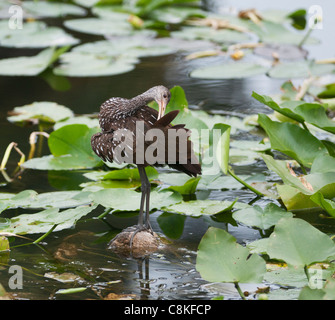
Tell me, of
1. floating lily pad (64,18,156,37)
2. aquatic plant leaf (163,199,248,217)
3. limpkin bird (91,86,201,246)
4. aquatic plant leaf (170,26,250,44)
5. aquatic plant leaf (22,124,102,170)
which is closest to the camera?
limpkin bird (91,86,201,246)

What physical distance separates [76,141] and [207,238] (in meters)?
1.24

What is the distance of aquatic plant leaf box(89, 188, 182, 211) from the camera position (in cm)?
240

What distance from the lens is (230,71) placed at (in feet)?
14.1

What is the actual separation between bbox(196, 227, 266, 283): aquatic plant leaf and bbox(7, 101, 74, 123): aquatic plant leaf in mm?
1839

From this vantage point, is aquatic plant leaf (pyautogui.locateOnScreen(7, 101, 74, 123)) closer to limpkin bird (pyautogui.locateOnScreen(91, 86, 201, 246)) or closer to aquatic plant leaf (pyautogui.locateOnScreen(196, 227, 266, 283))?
limpkin bird (pyautogui.locateOnScreen(91, 86, 201, 246))

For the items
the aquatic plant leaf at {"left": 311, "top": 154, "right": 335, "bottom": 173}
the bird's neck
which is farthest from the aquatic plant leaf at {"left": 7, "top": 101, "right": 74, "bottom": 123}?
the aquatic plant leaf at {"left": 311, "top": 154, "right": 335, "bottom": 173}

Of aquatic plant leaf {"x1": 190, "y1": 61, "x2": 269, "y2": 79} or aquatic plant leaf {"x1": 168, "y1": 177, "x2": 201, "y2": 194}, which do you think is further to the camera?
aquatic plant leaf {"x1": 190, "y1": 61, "x2": 269, "y2": 79}

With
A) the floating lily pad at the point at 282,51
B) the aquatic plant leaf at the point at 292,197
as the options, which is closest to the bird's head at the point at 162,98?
the aquatic plant leaf at the point at 292,197

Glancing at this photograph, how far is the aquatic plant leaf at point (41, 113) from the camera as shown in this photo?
357 cm

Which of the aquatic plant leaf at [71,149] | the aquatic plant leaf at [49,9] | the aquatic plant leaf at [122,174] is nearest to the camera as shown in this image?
the aquatic plant leaf at [122,174]

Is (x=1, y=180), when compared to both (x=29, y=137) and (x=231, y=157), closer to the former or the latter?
(x=29, y=137)

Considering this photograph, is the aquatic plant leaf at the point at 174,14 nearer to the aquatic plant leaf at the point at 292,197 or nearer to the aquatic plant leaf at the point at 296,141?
the aquatic plant leaf at the point at 296,141

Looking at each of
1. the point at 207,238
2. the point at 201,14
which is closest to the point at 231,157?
the point at 207,238

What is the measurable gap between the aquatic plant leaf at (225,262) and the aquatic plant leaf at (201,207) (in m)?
0.58
